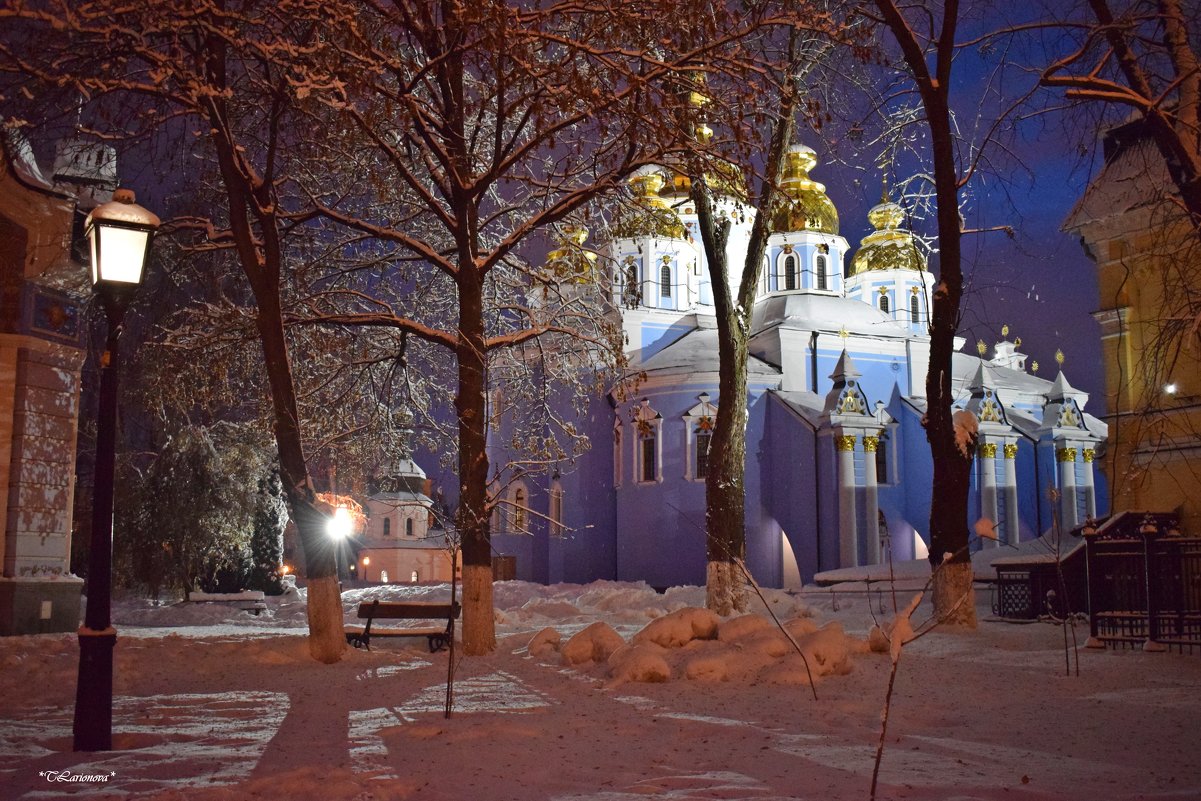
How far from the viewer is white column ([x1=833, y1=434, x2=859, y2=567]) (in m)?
32.4

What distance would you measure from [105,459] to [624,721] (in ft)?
12.5

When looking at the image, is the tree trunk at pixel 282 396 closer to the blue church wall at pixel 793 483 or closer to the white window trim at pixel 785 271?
the blue church wall at pixel 793 483

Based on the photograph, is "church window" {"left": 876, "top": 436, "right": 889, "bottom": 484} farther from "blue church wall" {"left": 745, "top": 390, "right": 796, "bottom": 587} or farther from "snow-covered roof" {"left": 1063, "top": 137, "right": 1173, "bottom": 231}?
"snow-covered roof" {"left": 1063, "top": 137, "right": 1173, "bottom": 231}

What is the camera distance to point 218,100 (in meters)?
10.7

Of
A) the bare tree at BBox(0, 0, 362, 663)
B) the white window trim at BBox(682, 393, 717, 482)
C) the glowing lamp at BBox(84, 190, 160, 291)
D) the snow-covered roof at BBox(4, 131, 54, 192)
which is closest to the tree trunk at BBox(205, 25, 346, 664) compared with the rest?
the bare tree at BBox(0, 0, 362, 663)

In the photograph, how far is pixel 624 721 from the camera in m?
7.47

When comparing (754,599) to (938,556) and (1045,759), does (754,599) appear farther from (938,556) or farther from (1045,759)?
(1045,759)

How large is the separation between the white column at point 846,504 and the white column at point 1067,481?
855 cm

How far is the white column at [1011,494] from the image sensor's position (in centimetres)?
3567

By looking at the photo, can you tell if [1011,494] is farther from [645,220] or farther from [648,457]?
[645,220]

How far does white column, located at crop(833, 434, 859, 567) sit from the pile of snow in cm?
2196

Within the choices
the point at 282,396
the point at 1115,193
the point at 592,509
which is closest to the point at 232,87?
the point at 282,396

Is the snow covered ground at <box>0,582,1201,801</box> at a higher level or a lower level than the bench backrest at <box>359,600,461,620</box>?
lower

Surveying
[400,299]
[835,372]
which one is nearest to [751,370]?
[835,372]
